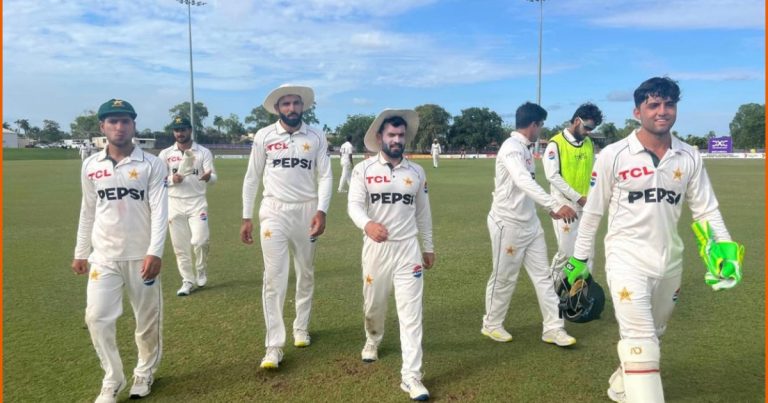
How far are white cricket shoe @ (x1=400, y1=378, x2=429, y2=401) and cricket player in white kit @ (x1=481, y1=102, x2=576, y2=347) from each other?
1.41 metres

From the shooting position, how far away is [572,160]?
5.90 m

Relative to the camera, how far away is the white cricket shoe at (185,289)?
→ 6633 mm

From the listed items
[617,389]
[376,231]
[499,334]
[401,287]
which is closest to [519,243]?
[499,334]

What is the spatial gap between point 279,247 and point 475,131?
86115mm

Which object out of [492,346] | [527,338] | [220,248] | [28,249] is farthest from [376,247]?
[28,249]

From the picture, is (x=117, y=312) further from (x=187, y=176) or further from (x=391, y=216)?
(x=187, y=176)

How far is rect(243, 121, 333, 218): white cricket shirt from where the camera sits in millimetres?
4812

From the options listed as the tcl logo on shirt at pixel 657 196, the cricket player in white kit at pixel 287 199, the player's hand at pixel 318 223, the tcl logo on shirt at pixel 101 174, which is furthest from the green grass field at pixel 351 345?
the tcl logo on shirt at pixel 101 174

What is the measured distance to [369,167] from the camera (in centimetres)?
440

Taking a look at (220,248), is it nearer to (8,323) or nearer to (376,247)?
(8,323)

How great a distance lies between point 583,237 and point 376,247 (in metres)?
1.65

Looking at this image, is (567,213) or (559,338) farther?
(559,338)

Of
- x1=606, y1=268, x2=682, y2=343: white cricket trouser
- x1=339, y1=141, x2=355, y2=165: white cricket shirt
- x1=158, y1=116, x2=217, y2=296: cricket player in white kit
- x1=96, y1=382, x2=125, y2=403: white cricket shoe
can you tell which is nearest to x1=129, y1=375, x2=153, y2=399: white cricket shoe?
x1=96, y1=382, x2=125, y2=403: white cricket shoe

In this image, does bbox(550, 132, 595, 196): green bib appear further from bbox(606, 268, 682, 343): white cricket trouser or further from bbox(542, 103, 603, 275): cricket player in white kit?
bbox(606, 268, 682, 343): white cricket trouser
